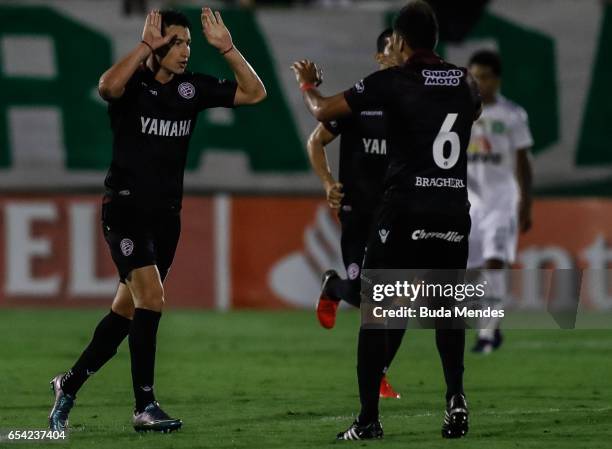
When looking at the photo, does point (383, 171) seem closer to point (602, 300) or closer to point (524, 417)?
point (524, 417)

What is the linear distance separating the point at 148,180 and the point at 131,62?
65 centimetres

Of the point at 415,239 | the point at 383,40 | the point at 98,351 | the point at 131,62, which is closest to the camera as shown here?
the point at 415,239

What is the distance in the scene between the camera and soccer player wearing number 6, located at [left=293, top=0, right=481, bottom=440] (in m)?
7.20

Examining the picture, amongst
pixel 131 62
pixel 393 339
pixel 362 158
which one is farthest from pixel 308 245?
pixel 131 62

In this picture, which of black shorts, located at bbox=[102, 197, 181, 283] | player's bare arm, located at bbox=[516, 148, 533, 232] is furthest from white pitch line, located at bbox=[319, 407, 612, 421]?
player's bare arm, located at bbox=[516, 148, 533, 232]

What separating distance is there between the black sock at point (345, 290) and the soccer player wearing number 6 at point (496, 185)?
2.59m

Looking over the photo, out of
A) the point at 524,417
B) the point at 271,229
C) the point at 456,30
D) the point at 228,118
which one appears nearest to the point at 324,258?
the point at 271,229

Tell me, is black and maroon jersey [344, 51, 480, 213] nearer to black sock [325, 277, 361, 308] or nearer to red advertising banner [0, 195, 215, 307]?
black sock [325, 277, 361, 308]

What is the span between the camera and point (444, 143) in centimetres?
729

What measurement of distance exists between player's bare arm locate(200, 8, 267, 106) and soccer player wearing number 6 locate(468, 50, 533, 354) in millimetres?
4603

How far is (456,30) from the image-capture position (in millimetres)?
16078

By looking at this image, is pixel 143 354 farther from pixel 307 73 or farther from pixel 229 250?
pixel 229 250

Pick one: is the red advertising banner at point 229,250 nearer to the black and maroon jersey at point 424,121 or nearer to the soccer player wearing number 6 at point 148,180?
the soccer player wearing number 6 at point 148,180

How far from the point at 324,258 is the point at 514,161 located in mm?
3605
